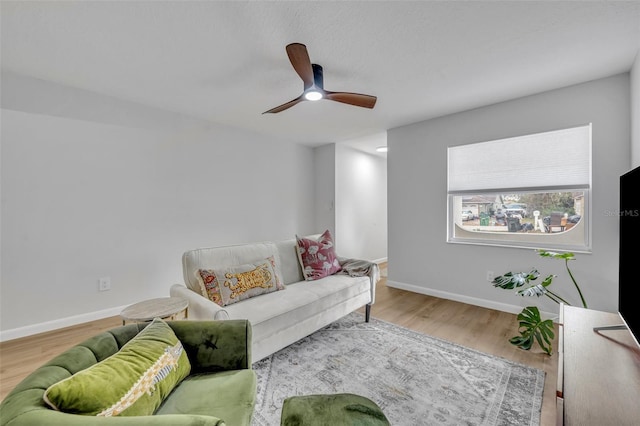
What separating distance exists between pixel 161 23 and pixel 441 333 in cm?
334

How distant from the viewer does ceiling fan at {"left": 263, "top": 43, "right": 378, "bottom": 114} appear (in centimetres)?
173

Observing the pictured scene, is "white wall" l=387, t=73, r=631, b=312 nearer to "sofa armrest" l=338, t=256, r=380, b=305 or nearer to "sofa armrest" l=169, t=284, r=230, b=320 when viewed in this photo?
"sofa armrest" l=338, t=256, r=380, b=305

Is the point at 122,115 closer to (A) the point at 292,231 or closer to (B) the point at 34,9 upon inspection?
(B) the point at 34,9

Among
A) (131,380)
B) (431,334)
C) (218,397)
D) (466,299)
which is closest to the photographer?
(131,380)

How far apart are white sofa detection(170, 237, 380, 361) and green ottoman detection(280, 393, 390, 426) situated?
757 millimetres

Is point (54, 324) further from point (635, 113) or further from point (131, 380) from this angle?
point (635, 113)

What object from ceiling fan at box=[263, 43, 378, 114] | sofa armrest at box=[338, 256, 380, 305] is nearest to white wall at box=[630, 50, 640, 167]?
ceiling fan at box=[263, 43, 378, 114]

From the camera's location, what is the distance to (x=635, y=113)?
2219mm

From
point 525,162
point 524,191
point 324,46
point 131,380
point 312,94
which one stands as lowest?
point 131,380

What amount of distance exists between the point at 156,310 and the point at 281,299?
86 cm

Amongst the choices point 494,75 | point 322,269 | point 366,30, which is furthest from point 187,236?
point 494,75

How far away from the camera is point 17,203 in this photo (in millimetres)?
2428

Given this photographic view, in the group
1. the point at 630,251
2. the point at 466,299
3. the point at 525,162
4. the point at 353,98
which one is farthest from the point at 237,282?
the point at 525,162

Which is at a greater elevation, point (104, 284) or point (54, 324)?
point (104, 284)
